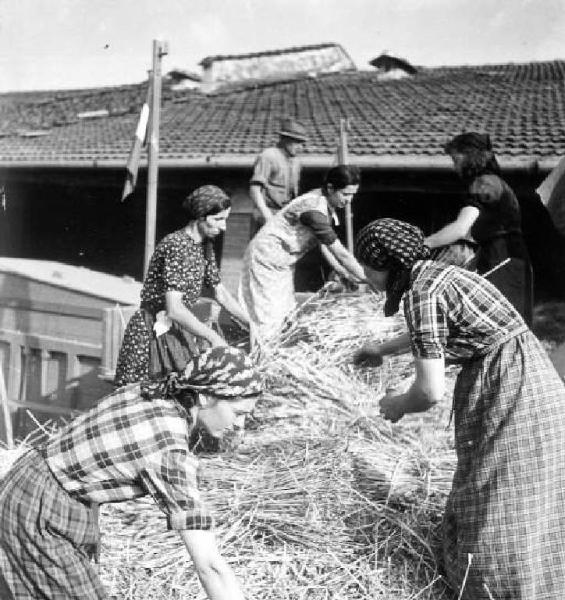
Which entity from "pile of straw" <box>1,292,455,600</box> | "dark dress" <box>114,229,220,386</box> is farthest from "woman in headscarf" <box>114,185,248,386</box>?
"pile of straw" <box>1,292,455,600</box>

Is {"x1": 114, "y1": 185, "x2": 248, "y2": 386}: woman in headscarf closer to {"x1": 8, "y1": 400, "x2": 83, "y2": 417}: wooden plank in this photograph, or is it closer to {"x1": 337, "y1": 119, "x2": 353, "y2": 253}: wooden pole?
{"x1": 8, "y1": 400, "x2": 83, "y2": 417}: wooden plank

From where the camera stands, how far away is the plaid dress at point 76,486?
212cm

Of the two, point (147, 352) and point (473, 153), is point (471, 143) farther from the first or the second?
point (147, 352)

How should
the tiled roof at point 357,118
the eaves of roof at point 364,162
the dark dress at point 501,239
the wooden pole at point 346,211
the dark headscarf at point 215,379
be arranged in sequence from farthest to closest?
the tiled roof at point 357,118, the eaves of roof at point 364,162, the wooden pole at point 346,211, the dark dress at point 501,239, the dark headscarf at point 215,379

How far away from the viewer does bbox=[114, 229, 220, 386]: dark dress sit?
3.98m

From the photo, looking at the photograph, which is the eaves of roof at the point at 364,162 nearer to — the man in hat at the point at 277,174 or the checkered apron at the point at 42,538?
A: the man in hat at the point at 277,174

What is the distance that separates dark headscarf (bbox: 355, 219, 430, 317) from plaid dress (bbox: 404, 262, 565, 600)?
55mm

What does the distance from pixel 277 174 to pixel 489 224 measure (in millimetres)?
2485

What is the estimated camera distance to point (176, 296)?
389 cm

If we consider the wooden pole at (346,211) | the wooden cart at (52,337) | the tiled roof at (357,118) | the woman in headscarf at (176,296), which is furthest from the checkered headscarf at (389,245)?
the tiled roof at (357,118)

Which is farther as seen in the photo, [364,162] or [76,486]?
[364,162]

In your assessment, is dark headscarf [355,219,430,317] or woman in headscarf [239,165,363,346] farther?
woman in headscarf [239,165,363,346]

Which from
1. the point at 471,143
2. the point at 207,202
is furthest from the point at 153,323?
the point at 471,143

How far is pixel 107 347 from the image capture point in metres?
5.16
